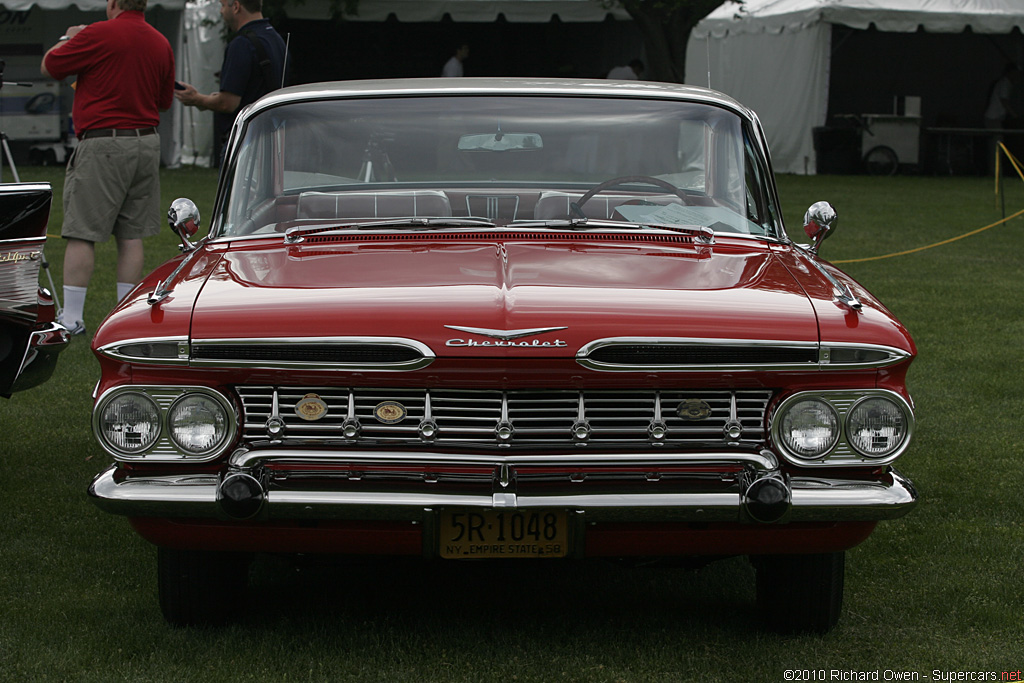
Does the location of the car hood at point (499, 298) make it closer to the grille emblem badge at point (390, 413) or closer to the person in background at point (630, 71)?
the grille emblem badge at point (390, 413)

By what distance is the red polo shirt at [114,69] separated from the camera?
715cm

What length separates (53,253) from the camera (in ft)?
38.3

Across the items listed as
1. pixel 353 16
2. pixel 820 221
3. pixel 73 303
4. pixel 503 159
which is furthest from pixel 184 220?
pixel 353 16

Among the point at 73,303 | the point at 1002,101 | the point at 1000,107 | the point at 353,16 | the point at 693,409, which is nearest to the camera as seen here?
the point at 693,409

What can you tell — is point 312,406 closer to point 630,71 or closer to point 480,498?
point 480,498

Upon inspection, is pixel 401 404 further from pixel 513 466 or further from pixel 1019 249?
pixel 1019 249

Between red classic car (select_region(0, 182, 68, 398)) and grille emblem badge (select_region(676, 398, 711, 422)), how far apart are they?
244 centimetres

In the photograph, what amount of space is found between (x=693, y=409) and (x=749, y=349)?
0.20 metres

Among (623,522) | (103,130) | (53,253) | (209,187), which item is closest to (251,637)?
(623,522)

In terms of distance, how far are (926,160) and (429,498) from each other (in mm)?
22739

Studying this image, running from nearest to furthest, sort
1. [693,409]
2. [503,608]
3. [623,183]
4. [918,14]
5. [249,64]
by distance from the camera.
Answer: [693,409], [503,608], [623,183], [249,64], [918,14]

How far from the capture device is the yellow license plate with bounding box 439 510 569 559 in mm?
3145

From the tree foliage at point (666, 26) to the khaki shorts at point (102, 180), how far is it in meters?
13.5

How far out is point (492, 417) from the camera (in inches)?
124
